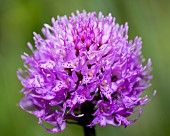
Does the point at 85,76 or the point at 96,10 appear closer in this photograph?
the point at 85,76

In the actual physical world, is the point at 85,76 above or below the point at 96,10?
below

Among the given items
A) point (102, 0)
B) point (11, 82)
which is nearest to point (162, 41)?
point (102, 0)

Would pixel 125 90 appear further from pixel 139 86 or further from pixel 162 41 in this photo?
pixel 162 41

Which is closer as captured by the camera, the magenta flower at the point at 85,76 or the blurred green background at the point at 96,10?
the magenta flower at the point at 85,76

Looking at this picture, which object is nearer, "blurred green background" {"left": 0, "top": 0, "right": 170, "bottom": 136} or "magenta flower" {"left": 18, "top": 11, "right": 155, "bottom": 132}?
"magenta flower" {"left": 18, "top": 11, "right": 155, "bottom": 132}
